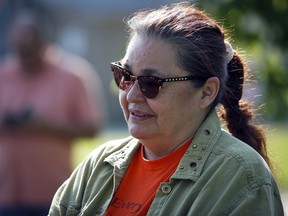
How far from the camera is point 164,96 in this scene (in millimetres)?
3820

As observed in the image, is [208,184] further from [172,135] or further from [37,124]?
[37,124]

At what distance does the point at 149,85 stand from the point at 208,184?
0.50m

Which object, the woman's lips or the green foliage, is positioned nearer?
the woman's lips

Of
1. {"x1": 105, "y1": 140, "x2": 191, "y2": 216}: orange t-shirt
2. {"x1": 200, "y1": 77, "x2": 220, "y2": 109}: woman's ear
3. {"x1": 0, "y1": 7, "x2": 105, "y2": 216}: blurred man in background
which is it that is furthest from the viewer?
{"x1": 0, "y1": 7, "x2": 105, "y2": 216}: blurred man in background

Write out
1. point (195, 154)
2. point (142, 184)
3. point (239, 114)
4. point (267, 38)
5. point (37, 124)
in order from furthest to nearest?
point (37, 124) → point (267, 38) → point (239, 114) → point (142, 184) → point (195, 154)

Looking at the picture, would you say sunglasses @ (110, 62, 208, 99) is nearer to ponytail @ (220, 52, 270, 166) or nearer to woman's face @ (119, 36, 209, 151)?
woman's face @ (119, 36, 209, 151)

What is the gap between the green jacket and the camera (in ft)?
11.6

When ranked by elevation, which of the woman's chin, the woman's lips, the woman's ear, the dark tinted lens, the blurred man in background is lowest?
the blurred man in background

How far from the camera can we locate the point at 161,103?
382 cm

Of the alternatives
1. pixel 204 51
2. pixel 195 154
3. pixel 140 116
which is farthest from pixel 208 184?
pixel 204 51

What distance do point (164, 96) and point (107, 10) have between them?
109 ft

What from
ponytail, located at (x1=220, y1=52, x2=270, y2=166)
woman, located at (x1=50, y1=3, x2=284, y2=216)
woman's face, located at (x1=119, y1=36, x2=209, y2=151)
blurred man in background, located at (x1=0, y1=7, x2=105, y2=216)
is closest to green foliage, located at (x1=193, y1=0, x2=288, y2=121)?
blurred man in background, located at (x1=0, y1=7, x2=105, y2=216)

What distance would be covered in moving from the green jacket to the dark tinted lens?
0.25 metres

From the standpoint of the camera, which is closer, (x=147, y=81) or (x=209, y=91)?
(x=147, y=81)
